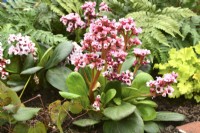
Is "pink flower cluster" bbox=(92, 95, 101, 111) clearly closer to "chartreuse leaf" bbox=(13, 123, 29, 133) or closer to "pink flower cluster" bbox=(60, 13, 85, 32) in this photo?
"chartreuse leaf" bbox=(13, 123, 29, 133)

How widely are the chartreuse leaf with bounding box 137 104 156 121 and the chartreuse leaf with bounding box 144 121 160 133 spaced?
48 mm

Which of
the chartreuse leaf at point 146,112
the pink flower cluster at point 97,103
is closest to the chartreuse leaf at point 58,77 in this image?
the pink flower cluster at point 97,103

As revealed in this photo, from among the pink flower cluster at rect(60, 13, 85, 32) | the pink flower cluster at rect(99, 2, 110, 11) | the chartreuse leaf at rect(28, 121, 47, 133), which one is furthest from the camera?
the pink flower cluster at rect(99, 2, 110, 11)

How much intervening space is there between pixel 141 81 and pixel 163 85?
0.34 metres

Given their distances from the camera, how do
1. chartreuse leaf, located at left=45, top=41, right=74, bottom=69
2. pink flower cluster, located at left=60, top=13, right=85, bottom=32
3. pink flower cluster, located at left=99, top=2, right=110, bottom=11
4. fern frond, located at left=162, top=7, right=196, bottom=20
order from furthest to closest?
pink flower cluster, located at left=99, top=2, right=110, bottom=11
fern frond, located at left=162, top=7, right=196, bottom=20
pink flower cluster, located at left=60, top=13, right=85, bottom=32
chartreuse leaf, located at left=45, top=41, right=74, bottom=69

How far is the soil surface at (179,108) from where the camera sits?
2.84 metres

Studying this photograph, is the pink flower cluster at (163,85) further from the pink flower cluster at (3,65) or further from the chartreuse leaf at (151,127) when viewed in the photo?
the pink flower cluster at (3,65)

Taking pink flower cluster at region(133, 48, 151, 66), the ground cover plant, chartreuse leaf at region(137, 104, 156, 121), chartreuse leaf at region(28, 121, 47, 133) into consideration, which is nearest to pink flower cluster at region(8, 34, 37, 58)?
the ground cover plant

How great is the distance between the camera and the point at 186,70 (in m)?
2.98

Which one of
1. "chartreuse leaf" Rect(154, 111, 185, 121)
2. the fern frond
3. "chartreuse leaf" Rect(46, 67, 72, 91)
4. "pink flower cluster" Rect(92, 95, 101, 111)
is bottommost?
"chartreuse leaf" Rect(154, 111, 185, 121)

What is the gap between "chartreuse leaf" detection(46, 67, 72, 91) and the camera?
289 centimetres

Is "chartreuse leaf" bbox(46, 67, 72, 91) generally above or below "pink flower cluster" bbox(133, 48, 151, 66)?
below

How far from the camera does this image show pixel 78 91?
2758 millimetres

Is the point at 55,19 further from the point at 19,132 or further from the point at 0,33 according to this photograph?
the point at 19,132
